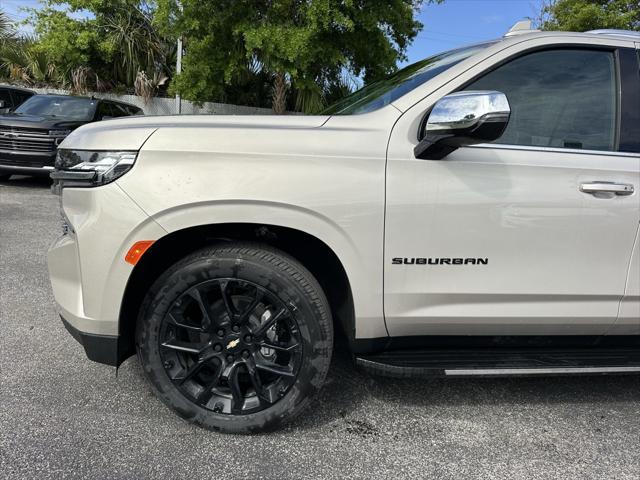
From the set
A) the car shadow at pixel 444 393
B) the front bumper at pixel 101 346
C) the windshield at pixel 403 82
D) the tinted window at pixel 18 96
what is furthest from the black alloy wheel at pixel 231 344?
the tinted window at pixel 18 96

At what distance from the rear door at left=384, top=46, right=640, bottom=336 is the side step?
0.12 m

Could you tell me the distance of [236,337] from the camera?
2.28 m

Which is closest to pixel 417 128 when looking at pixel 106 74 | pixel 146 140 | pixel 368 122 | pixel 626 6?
pixel 368 122

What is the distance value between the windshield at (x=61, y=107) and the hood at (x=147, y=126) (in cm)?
743

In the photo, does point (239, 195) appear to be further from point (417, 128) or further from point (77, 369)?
point (77, 369)

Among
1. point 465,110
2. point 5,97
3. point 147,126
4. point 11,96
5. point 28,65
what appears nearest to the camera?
point 465,110

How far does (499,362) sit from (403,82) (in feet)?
4.92

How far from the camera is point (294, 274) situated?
2.20m

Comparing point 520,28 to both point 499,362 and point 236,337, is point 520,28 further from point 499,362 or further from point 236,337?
point 236,337

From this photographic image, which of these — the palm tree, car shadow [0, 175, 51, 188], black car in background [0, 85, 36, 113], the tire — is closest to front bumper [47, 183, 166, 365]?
the tire

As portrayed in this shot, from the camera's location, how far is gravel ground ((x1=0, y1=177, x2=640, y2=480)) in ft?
7.14

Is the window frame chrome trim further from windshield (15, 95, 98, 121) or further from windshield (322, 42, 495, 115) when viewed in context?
windshield (15, 95, 98, 121)

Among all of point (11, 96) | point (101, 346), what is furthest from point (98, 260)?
point (11, 96)

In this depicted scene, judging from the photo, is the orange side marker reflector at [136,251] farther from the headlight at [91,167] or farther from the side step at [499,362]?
the side step at [499,362]
